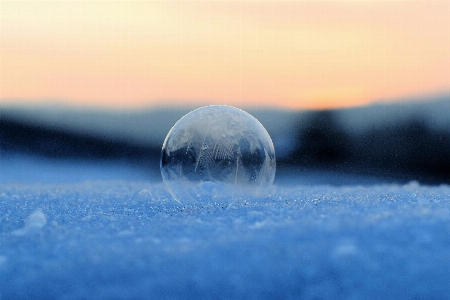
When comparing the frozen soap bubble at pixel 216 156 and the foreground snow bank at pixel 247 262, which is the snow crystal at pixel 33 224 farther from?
the frozen soap bubble at pixel 216 156

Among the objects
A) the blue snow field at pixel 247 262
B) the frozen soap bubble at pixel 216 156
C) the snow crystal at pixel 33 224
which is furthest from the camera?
the frozen soap bubble at pixel 216 156

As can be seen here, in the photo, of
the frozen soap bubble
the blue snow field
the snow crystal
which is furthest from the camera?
the frozen soap bubble

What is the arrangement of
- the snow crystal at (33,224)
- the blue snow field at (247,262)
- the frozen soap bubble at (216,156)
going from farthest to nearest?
the frozen soap bubble at (216,156), the snow crystal at (33,224), the blue snow field at (247,262)

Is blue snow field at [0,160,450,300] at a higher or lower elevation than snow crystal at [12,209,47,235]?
higher

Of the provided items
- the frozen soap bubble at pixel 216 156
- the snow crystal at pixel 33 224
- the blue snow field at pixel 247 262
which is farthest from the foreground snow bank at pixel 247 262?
the frozen soap bubble at pixel 216 156

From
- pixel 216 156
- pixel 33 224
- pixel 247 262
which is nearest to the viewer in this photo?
pixel 247 262

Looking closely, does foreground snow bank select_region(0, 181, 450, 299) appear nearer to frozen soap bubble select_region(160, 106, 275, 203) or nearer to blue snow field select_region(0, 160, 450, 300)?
blue snow field select_region(0, 160, 450, 300)

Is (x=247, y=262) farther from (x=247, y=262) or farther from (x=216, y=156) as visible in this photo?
(x=216, y=156)

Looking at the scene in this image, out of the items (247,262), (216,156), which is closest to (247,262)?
(247,262)

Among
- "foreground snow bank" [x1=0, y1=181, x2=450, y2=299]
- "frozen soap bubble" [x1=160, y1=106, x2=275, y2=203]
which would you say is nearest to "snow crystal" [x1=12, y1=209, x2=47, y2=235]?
"foreground snow bank" [x1=0, y1=181, x2=450, y2=299]
